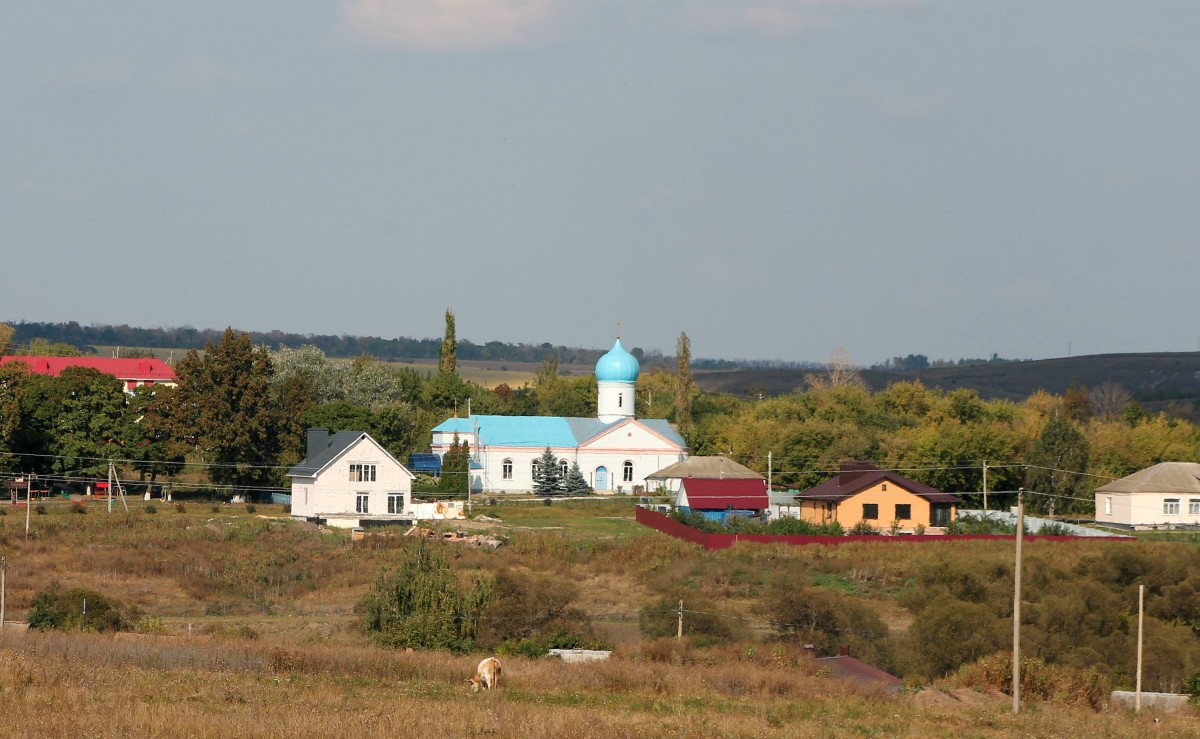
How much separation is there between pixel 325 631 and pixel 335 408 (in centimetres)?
3458

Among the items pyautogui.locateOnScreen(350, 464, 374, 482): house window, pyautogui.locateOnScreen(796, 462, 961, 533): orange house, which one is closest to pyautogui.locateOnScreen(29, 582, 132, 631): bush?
pyautogui.locateOnScreen(350, 464, 374, 482): house window

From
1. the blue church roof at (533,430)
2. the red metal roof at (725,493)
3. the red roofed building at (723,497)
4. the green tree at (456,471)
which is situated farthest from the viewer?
the blue church roof at (533,430)

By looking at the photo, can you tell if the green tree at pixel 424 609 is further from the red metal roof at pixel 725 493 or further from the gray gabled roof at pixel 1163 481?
the gray gabled roof at pixel 1163 481

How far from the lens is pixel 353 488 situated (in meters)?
56.2

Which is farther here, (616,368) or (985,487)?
(616,368)

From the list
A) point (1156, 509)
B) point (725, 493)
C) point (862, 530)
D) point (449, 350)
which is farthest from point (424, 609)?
point (449, 350)

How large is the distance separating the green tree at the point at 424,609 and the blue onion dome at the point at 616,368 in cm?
4731

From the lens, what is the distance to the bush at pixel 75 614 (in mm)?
30797

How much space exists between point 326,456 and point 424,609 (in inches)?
1070

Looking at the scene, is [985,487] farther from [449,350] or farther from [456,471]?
[449,350]

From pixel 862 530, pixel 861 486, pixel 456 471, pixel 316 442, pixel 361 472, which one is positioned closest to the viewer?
pixel 862 530

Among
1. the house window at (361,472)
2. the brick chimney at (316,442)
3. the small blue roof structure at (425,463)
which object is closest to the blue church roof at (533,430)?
the small blue roof structure at (425,463)

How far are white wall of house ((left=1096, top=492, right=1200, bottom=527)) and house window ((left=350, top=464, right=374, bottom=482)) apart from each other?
103ft

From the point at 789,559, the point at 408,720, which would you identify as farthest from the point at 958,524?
the point at 408,720
